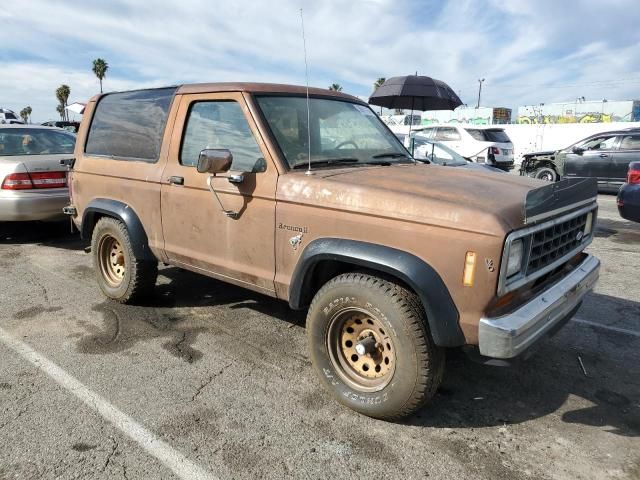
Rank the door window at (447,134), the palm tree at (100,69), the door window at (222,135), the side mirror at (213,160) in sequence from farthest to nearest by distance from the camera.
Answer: the palm tree at (100,69), the door window at (447,134), the door window at (222,135), the side mirror at (213,160)

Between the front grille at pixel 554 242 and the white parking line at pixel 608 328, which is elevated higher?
the front grille at pixel 554 242

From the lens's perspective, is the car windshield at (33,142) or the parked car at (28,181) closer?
the parked car at (28,181)

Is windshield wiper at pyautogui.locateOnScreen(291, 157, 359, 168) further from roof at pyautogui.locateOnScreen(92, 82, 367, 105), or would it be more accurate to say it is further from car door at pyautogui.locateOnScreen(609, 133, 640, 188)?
car door at pyautogui.locateOnScreen(609, 133, 640, 188)

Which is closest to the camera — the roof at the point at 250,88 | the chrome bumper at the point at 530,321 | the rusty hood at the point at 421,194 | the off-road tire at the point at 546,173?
the chrome bumper at the point at 530,321

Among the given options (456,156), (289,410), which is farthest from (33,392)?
(456,156)

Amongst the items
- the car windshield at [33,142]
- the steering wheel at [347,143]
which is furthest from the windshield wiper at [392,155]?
the car windshield at [33,142]

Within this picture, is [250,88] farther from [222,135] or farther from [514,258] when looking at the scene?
[514,258]

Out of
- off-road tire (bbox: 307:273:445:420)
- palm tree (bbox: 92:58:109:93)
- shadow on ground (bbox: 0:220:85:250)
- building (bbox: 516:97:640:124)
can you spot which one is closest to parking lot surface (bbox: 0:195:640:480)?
off-road tire (bbox: 307:273:445:420)

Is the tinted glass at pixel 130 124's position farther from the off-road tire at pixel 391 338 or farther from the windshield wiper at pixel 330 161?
the off-road tire at pixel 391 338

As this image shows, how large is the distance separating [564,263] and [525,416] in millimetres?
1012

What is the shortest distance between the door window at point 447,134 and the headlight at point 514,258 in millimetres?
13845

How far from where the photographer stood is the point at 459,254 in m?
2.50

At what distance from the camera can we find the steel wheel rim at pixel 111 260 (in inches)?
186

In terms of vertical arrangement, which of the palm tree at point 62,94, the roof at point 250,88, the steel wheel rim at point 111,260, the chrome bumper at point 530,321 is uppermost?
the palm tree at point 62,94
